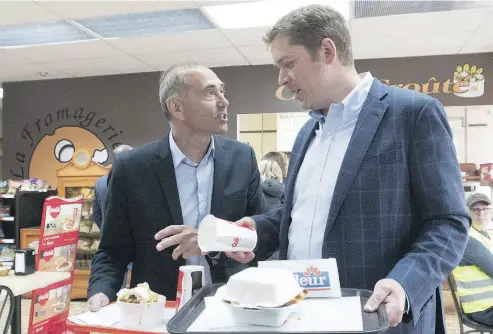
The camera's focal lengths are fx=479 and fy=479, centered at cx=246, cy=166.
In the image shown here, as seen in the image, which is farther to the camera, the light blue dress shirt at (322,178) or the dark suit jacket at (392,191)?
the light blue dress shirt at (322,178)

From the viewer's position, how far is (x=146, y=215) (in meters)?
1.71

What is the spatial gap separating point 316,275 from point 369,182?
319 mm

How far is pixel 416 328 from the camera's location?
116cm

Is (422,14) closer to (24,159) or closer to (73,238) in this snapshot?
(73,238)

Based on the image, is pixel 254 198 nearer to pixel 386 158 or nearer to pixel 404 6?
pixel 386 158

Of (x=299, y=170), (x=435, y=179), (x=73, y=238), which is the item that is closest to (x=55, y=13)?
(x=73, y=238)

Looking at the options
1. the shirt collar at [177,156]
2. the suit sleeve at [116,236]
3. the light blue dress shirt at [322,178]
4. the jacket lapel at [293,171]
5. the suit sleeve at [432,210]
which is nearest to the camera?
the suit sleeve at [432,210]

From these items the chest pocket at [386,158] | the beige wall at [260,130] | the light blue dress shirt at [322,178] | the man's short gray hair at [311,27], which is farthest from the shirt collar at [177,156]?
the beige wall at [260,130]

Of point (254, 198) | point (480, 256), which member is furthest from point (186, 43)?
point (254, 198)

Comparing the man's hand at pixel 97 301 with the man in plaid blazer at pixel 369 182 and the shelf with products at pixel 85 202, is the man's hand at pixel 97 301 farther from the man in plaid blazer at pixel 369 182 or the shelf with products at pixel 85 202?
A: the shelf with products at pixel 85 202


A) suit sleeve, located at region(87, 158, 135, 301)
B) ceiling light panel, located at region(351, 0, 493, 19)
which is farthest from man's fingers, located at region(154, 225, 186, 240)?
ceiling light panel, located at region(351, 0, 493, 19)

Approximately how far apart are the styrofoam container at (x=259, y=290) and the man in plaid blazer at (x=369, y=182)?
234 millimetres

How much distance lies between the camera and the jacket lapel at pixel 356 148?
118 cm

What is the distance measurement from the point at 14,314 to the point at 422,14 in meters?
4.35
